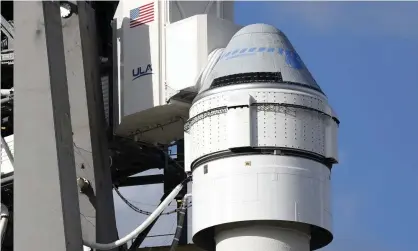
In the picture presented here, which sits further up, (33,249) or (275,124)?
(275,124)

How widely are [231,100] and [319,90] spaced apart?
2.08 meters

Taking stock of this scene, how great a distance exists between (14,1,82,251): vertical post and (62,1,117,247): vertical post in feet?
9.97

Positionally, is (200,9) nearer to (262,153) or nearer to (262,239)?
(262,153)

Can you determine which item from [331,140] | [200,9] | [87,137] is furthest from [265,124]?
[200,9]

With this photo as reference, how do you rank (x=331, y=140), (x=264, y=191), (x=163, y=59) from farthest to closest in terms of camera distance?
(x=163, y=59) < (x=331, y=140) < (x=264, y=191)

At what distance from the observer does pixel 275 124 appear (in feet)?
77.9

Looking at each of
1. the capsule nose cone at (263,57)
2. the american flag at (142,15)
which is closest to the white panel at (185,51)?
the american flag at (142,15)

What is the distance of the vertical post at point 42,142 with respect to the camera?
894 inches

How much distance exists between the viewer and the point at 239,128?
23.6m

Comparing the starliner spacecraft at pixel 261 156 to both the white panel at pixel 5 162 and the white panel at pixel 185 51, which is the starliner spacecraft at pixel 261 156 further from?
the white panel at pixel 5 162

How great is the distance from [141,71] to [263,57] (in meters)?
Result: 3.99

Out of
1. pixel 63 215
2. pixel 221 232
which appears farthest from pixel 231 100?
pixel 63 215

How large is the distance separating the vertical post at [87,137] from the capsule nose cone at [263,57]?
148 inches

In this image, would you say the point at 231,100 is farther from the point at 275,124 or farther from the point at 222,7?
the point at 222,7
